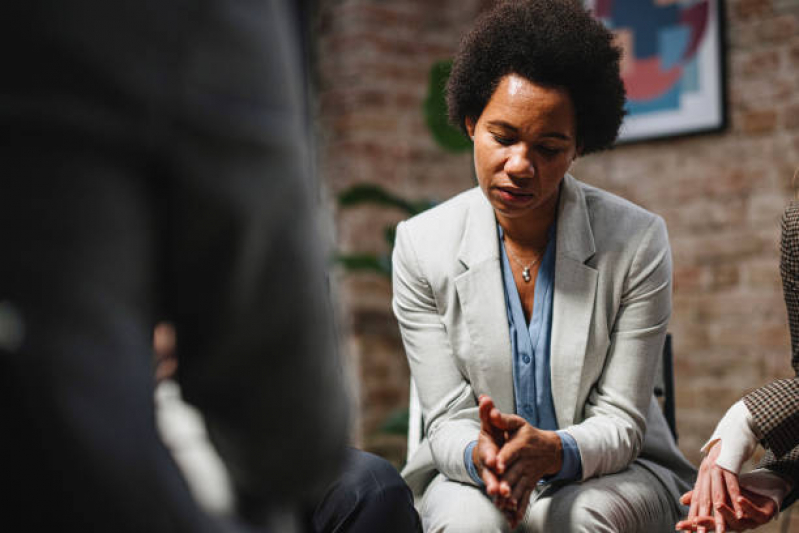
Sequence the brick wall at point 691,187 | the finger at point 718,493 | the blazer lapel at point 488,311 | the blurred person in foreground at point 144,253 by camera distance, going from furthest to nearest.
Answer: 1. the brick wall at point 691,187
2. the blazer lapel at point 488,311
3. the finger at point 718,493
4. the blurred person in foreground at point 144,253

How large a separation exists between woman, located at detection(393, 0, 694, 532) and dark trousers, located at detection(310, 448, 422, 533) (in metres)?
0.08

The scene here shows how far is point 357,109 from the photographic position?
3.44 meters

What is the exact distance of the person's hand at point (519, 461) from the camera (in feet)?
4.25

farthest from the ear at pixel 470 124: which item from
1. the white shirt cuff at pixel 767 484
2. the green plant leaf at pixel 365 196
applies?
the green plant leaf at pixel 365 196

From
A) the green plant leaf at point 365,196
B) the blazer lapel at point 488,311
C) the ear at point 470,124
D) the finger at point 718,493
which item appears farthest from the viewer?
the green plant leaf at point 365,196

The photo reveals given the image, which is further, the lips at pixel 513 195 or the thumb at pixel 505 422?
the lips at pixel 513 195

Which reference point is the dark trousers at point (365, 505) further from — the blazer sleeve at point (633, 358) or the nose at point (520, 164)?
the nose at point (520, 164)

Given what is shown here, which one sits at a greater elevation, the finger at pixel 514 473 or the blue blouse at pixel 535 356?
the blue blouse at pixel 535 356

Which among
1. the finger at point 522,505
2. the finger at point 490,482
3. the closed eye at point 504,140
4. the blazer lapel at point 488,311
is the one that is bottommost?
the finger at point 522,505

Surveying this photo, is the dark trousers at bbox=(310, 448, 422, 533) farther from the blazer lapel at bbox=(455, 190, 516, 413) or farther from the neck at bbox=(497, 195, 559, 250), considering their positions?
the neck at bbox=(497, 195, 559, 250)

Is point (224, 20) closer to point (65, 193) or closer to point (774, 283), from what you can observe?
point (65, 193)

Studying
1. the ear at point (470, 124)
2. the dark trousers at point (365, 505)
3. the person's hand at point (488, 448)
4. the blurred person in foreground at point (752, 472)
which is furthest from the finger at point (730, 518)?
the ear at point (470, 124)

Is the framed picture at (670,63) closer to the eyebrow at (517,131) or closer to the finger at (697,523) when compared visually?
the eyebrow at (517,131)

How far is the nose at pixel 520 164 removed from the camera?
4.76 feet
